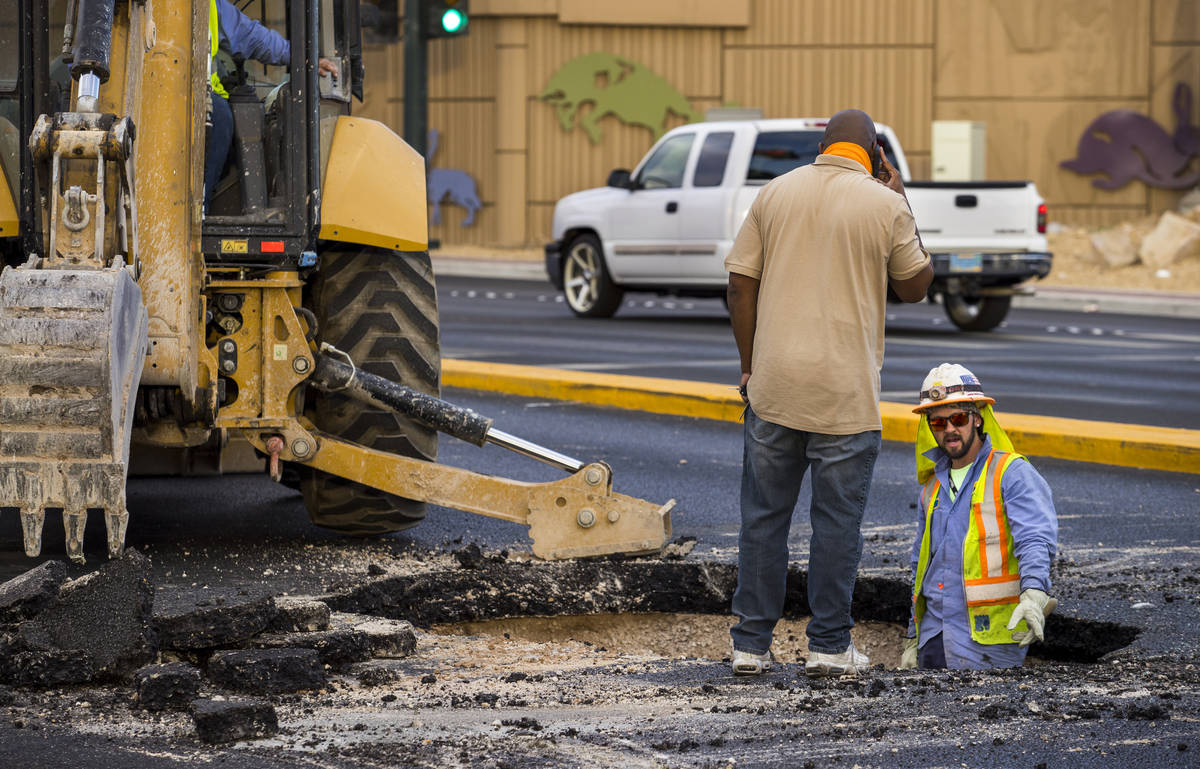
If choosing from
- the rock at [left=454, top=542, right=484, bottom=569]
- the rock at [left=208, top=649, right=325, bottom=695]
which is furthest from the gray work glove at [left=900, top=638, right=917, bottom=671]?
the rock at [left=208, top=649, right=325, bottom=695]

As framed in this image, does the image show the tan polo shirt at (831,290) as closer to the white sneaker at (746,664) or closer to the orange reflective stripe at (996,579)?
the white sneaker at (746,664)

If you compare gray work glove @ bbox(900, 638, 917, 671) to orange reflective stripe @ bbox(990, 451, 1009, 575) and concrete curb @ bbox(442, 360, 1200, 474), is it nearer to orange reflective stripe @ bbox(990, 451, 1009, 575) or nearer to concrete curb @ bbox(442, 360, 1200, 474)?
orange reflective stripe @ bbox(990, 451, 1009, 575)

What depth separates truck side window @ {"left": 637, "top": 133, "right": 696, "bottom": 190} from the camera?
1884 centimetres

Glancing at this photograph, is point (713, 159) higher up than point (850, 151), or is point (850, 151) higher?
point (713, 159)

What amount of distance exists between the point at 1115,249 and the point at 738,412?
58.4ft

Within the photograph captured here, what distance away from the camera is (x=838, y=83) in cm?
3138

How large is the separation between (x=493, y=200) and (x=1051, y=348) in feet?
56.9

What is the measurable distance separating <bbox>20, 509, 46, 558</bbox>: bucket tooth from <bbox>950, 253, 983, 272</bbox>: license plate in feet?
43.1

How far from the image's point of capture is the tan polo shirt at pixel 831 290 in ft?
17.4

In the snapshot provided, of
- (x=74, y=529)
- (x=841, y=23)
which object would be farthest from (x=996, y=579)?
(x=841, y=23)

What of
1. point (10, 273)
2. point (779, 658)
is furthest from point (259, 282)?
point (779, 658)

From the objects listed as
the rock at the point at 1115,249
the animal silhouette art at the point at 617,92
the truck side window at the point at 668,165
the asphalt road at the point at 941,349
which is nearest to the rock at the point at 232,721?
the asphalt road at the point at 941,349

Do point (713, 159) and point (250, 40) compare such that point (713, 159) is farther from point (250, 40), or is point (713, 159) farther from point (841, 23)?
point (841, 23)

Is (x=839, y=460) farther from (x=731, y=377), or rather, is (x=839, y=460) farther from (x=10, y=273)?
(x=731, y=377)
